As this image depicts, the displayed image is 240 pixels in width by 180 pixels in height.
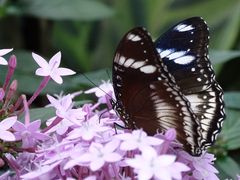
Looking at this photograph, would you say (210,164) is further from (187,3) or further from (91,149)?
(187,3)

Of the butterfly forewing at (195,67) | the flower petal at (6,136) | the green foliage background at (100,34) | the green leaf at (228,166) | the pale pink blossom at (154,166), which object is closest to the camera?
the pale pink blossom at (154,166)

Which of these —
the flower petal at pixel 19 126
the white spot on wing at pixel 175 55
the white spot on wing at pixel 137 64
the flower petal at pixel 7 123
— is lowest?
the flower petal at pixel 19 126

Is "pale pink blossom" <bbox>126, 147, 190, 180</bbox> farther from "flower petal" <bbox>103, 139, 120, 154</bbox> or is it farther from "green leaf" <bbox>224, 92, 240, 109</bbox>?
"green leaf" <bbox>224, 92, 240, 109</bbox>

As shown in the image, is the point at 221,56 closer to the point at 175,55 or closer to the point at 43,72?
the point at 175,55

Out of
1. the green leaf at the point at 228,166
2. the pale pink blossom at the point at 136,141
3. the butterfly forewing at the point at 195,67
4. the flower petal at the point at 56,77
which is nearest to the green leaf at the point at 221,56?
the green leaf at the point at 228,166

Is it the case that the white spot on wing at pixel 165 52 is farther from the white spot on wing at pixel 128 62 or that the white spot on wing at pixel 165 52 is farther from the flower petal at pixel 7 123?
the flower petal at pixel 7 123

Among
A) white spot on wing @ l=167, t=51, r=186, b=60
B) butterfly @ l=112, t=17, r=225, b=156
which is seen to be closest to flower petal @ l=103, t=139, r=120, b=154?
butterfly @ l=112, t=17, r=225, b=156

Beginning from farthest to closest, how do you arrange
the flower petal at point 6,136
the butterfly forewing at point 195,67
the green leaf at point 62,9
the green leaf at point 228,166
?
the green leaf at point 62,9
the green leaf at point 228,166
the butterfly forewing at point 195,67
the flower petal at point 6,136

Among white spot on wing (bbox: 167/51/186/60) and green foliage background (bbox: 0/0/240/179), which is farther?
green foliage background (bbox: 0/0/240/179)
